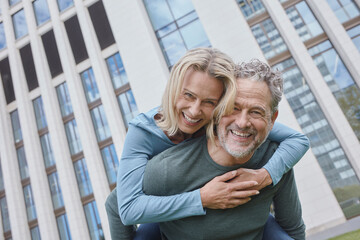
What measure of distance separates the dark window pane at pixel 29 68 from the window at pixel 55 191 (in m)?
6.45

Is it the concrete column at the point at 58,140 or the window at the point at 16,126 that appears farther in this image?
the window at the point at 16,126

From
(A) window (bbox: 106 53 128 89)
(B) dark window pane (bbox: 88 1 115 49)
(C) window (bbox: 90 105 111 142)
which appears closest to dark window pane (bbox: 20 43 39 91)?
(C) window (bbox: 90 105 111 142)

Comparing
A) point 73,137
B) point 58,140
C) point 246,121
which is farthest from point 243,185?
point 58,140

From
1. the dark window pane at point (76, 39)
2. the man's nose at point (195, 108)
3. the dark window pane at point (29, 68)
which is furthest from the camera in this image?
the dark window pane at point (29, 68)

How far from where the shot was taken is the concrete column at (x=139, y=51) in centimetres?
1369

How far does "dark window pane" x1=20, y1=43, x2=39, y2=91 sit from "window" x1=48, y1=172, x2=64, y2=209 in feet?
21.1

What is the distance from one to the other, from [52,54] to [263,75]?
19389 millimetres

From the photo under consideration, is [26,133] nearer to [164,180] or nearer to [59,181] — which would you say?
[59,181]

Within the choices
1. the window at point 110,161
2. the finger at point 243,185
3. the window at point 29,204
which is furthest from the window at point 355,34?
the window at point 29,204

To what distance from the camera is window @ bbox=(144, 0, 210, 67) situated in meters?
13.8

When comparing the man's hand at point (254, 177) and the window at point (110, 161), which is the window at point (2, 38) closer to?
the window at point (110, 161)

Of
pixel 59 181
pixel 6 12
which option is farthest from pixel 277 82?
pixel 6 12

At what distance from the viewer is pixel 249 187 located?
58.4 inches

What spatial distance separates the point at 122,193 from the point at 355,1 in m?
14.3
